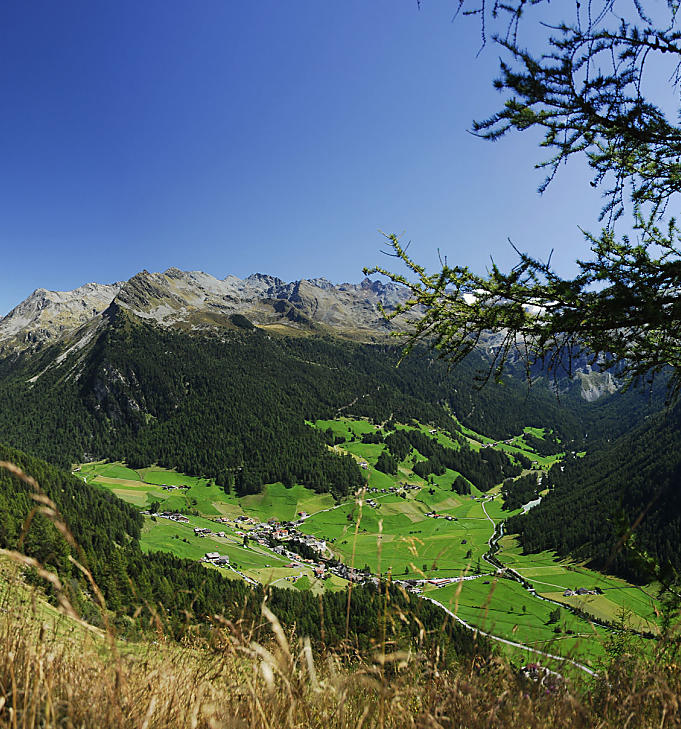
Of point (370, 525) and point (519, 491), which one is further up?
point (519, 491)

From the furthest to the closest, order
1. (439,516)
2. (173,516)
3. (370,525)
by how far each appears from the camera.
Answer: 1. (439,516)
2. (370,525)
3. (173,516)

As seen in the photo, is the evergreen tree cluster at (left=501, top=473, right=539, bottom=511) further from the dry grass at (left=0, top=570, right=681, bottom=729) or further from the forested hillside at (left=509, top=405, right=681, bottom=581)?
the dry grass at (left=0, top=570, right=681, bottom=729)

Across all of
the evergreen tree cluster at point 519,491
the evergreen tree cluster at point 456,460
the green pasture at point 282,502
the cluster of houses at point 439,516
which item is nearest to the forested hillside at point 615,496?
the evergreen tree cluster at point 519,491

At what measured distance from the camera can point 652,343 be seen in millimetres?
5504

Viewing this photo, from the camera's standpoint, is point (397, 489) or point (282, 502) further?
point (397, 489)

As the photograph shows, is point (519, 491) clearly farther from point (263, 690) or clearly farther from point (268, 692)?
point (268, 692)

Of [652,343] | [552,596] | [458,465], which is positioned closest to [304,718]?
[652,343]

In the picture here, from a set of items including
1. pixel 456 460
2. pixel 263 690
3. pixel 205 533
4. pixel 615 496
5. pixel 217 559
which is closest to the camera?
pixel 263 690

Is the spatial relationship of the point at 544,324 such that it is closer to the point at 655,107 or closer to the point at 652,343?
the point at 652,343

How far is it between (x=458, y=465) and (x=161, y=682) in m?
197

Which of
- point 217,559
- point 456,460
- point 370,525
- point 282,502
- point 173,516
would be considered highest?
point 456,460

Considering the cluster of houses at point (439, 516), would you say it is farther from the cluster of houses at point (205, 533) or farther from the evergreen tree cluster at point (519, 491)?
the cluster of houses at point (205, 533)

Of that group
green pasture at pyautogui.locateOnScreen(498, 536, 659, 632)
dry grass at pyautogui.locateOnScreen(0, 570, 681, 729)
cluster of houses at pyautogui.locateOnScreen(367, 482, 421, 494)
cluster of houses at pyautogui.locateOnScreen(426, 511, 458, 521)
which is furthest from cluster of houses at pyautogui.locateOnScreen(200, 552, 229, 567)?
dry grass at pyautogui.locateOnScreen(0, 570, 681, 729)

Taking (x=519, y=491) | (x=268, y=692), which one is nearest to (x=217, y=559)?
(x=268, y=692)
